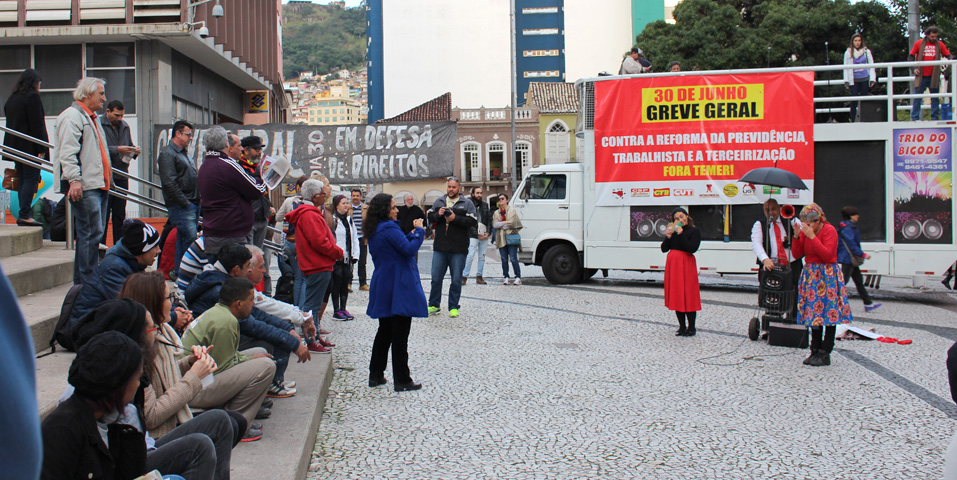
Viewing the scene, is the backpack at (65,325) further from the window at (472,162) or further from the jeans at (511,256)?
the window at (472,162)

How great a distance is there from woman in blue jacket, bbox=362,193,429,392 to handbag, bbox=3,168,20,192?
485cm

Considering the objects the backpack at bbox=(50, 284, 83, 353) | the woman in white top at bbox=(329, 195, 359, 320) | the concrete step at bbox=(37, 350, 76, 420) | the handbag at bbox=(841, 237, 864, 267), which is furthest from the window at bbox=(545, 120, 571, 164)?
the concrete step at bbox=(37, 350, 76, 420)

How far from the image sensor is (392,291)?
6230 millimetres

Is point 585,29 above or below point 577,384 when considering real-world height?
above

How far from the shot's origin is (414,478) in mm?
4305

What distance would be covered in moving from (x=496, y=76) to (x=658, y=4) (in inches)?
671

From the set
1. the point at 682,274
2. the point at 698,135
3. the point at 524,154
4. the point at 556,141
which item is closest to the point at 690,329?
the point at 682,274

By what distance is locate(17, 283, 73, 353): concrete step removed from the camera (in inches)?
204

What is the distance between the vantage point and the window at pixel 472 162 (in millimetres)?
54000

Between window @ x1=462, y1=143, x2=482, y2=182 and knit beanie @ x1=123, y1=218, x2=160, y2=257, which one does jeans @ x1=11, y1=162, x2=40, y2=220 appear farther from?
window @ x1=462, y1=143, x2=482, y2=182

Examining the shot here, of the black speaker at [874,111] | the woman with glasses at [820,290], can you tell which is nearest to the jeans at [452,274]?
the woman with glasses at [820,290]

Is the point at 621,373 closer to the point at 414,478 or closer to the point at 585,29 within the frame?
the point at 414,478

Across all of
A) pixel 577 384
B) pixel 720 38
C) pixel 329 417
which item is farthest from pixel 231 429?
pixel 720 38

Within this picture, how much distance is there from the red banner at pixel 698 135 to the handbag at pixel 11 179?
8.86m
